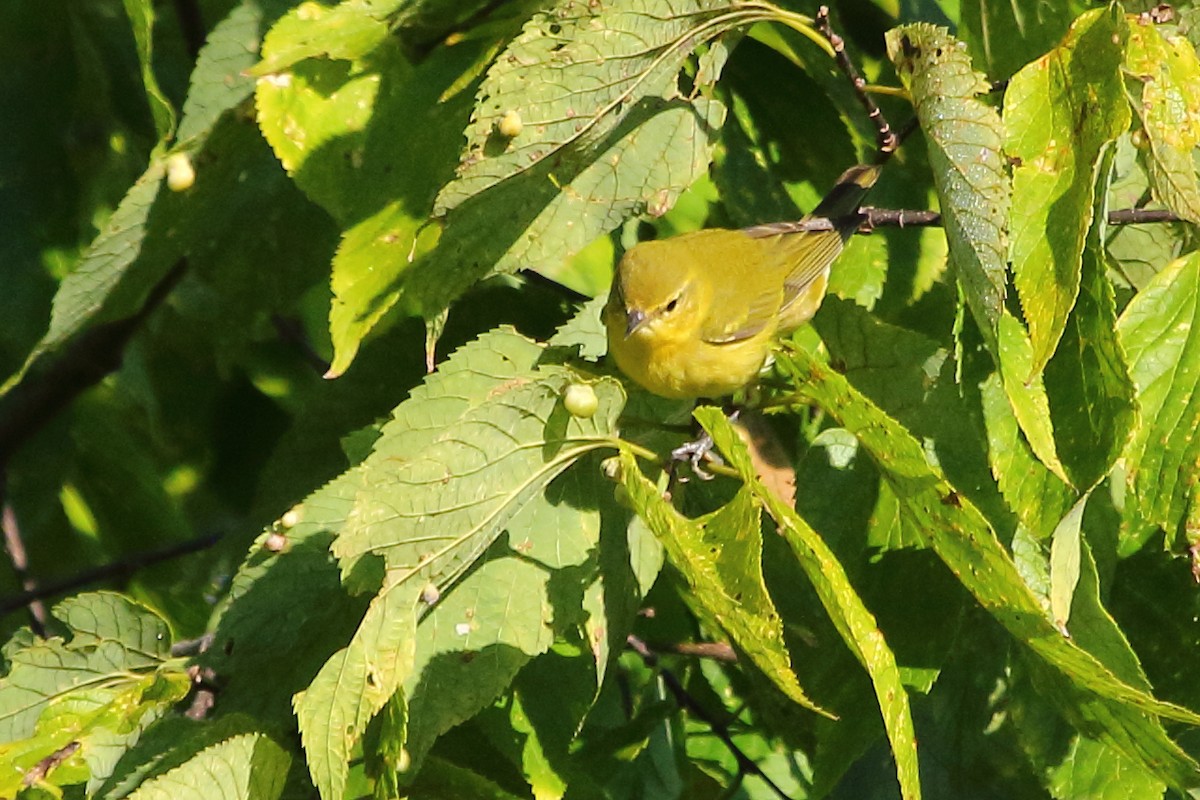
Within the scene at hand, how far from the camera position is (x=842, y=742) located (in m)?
1.79

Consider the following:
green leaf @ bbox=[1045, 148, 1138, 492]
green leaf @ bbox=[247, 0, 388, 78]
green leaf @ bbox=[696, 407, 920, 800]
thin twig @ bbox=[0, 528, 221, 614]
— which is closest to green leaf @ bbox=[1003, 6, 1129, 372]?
green leaf @ bbox=[1045, 148, 1138, 492]

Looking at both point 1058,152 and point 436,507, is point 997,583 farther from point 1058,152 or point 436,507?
point 436,507

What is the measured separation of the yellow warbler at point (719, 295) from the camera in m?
2.07

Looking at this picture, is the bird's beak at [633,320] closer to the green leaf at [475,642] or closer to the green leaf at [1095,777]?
the green leaf at [475,642]

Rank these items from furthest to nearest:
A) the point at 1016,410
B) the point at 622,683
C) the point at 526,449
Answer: the point at 622,683 < the point at 526,449 < the point at 1016,410

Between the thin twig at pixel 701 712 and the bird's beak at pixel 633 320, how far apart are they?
538 mm

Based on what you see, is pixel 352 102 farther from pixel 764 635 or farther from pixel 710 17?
pixel 764 635

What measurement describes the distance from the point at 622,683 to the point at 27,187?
4.91ft

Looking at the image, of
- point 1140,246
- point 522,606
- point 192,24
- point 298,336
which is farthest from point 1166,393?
point 298,336

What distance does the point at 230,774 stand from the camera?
1.62 metres

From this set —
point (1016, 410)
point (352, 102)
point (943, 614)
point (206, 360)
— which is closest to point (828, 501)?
point (943, 614)

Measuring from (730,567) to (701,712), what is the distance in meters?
1.23

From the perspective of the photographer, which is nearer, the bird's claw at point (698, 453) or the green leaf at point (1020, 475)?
the green leaf at point (1020, 475)

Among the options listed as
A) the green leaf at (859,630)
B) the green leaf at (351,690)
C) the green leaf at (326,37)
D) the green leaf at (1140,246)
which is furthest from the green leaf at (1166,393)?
the green leaf at (326,37)
